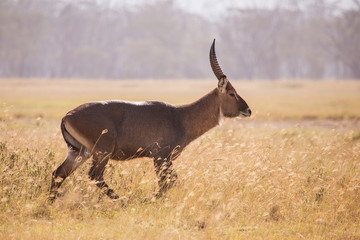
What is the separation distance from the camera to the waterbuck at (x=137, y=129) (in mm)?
6047

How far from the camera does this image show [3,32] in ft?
245

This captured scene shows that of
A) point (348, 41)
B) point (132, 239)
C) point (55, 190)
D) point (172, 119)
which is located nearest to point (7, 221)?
point (55, 190)

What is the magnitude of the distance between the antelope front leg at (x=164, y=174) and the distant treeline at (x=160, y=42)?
76054 millimetres

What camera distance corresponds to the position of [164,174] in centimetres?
614

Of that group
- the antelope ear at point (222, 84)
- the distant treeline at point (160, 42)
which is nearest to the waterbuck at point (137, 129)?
the antelope ear at point (222, 84)

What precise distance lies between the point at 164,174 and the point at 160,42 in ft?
274

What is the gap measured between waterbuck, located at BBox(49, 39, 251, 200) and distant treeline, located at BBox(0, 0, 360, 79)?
75.5 m

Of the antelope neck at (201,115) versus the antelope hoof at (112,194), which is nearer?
the antelope hoof at (112,194)

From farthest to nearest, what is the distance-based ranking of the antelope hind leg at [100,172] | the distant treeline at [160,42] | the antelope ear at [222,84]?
the distant treeline at [160,42], the antelope ear at [222,84], the antelope hind leg at [100,172]

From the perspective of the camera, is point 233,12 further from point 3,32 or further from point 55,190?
point 55,190

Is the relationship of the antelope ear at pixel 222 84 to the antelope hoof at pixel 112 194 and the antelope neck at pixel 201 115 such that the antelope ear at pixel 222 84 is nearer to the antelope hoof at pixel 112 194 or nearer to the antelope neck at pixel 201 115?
the antelope neck at pixel 201 115

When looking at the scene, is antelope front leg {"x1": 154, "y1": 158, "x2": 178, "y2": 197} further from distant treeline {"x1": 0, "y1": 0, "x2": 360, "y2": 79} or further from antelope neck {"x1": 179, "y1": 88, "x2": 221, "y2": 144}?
distant treeline {"x1": 0, "y1": 0, "x2": 360, "y2": 79}

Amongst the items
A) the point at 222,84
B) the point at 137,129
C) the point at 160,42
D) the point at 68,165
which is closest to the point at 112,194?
the point at 68,165

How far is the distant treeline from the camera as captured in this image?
3130 inches
